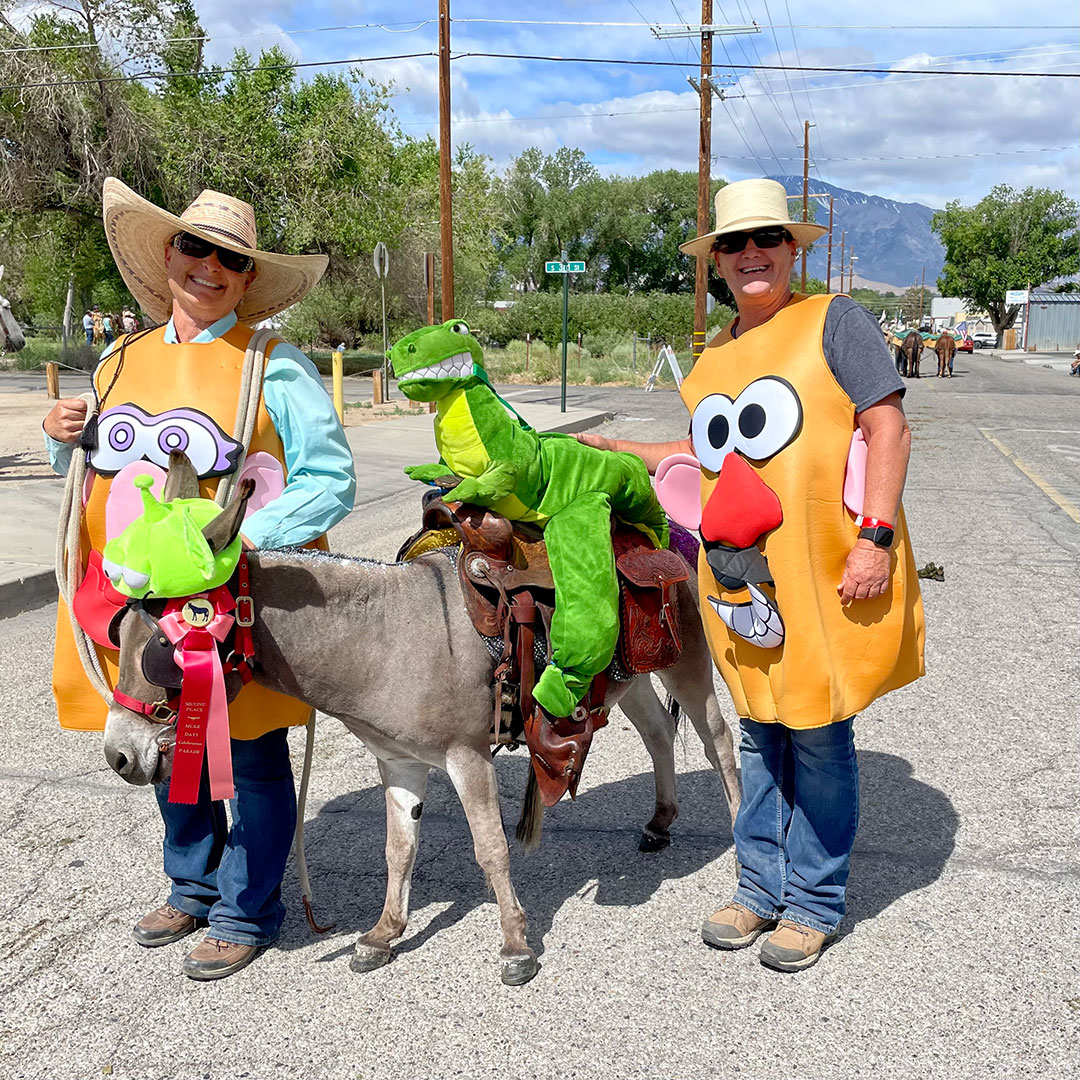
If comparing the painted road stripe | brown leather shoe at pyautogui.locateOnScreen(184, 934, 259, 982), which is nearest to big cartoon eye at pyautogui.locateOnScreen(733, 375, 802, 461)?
brown leather shoe at pyautogui.locateOnScreen(184, 934, 259, 982)

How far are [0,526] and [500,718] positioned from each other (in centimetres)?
759

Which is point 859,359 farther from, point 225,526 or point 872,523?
point 225,526

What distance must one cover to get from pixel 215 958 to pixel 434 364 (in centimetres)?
187

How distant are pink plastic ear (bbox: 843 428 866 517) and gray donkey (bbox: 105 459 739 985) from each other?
3.25 feet

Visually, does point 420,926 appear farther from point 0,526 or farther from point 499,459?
point 0,526

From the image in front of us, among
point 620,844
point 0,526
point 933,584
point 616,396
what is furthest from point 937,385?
Answer: point 620,844

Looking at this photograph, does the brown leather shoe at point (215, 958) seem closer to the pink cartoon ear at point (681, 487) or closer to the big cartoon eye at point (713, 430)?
the pink cartoon ear at point (681, 487)

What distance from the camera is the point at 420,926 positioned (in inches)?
133

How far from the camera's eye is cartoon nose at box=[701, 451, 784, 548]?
2838 millimetres

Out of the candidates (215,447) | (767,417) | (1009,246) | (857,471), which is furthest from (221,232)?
(1009,246)

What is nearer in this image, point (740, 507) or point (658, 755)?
point (740, 507)

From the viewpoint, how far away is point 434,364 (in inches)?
108

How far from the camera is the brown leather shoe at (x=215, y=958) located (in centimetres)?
304

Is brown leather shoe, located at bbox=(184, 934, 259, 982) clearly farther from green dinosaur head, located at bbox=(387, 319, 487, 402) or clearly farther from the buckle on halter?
green dinosaur head, located at bbox=(387, 319, 487, 402)
